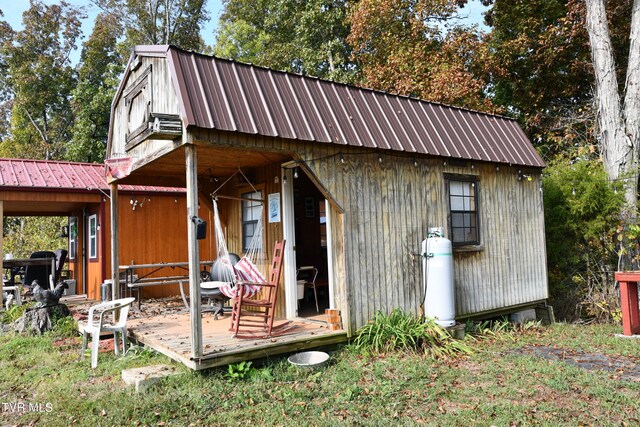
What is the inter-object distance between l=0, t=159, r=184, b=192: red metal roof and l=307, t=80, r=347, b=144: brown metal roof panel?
18.6ft

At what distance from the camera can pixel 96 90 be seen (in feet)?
60.8

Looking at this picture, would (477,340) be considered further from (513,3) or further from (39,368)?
(513,3)

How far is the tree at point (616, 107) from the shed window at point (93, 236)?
33.7ft

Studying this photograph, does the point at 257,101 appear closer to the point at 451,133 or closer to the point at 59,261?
the point at 451,133

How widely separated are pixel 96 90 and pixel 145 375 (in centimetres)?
1701

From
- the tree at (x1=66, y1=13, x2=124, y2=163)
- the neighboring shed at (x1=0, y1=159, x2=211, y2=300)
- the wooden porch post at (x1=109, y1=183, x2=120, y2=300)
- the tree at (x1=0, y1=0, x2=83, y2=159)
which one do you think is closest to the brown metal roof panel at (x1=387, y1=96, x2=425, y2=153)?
the wooden porch post at (x1=109, y1=183, x2=120, y2=300)

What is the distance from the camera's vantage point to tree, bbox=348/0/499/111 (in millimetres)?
12422

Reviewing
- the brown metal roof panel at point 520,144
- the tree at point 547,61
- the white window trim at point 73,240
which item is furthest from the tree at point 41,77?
the brown metal roof panel at point 520,144

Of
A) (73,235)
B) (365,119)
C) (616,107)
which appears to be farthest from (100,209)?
(616,107)

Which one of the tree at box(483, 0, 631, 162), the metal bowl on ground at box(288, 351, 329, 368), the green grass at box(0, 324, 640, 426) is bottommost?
the green grass at box(0, 324, 640, 426)

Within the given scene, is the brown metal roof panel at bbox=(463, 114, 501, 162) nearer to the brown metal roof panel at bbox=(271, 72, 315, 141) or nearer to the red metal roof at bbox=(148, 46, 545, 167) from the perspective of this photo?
the red metal roof at bbox=(148, 46, 545, 167)

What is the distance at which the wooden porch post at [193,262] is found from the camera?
4.37 m

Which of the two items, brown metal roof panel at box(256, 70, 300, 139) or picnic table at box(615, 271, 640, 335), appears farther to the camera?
picnic table at box(615, 271, 640, 335)

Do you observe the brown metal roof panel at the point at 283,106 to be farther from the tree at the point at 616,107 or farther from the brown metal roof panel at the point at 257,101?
the tree at the point at 616,107
